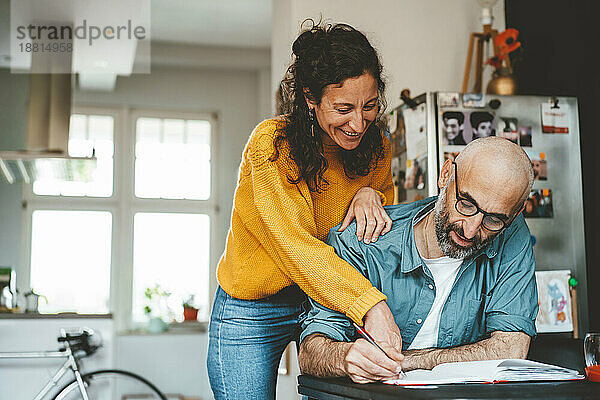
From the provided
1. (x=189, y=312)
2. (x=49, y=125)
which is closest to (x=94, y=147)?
(x=49, y=125)

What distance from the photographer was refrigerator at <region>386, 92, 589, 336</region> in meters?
2.85

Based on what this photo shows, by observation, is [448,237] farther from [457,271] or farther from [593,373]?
[593,373]

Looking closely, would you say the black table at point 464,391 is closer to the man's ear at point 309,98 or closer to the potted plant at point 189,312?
the man's ear at point 309,98

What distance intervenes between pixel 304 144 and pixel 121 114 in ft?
16.6

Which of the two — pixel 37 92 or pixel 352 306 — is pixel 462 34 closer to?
pixel 352 306

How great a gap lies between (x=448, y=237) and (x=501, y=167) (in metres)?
0.19

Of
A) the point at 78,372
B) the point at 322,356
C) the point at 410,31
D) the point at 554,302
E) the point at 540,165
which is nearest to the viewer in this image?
the point at 322,356

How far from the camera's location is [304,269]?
57.4 inches

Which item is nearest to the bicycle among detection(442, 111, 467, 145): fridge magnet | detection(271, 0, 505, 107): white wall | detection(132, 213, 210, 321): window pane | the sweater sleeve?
detection(132, 213, 210, 321): window pane

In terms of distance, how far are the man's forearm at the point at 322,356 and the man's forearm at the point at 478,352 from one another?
0.58ft

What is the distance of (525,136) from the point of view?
9.68 ft

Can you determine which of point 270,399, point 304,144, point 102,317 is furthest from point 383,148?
point 102,317

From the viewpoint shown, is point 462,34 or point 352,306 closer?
point 352,306

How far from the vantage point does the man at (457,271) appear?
1.41 m
